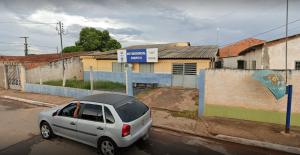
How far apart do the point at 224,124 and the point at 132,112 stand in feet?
12.9

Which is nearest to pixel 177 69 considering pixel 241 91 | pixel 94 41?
pixel 241 91

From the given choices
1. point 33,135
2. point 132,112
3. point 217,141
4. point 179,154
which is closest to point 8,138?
point 33,135

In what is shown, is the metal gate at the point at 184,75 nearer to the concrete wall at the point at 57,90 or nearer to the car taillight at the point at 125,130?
the concrete wall at the point at 57,90

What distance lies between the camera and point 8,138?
21.0 ft

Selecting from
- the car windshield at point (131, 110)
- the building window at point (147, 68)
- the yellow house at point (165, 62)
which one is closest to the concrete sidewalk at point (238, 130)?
the car windshield at point (131, 110)

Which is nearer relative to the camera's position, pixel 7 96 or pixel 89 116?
pixel 89 116

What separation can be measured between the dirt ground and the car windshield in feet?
13.9

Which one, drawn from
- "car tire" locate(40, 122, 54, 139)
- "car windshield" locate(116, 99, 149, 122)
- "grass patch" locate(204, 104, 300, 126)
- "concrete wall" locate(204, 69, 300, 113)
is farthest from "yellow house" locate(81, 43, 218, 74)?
"car tire" locate(40, 122, 54, 139)

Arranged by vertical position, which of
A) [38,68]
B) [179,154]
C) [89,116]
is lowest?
[179,154]

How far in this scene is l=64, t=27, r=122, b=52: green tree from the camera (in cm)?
3492

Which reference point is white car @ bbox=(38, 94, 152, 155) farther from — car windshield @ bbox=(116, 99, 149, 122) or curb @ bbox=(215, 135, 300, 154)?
curb @ bbox=(215, 135, 300, 154)

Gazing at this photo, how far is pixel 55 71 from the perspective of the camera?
18281 millimetres

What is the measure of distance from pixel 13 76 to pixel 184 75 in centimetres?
1329

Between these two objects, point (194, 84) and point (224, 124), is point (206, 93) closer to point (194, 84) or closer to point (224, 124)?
point (224, 124)
